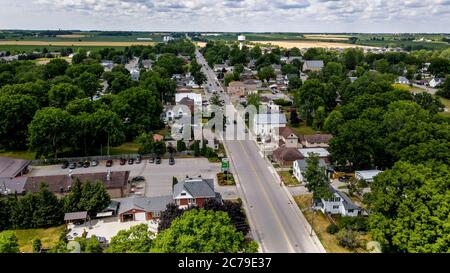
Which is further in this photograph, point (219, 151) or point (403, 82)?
point (403, 82)

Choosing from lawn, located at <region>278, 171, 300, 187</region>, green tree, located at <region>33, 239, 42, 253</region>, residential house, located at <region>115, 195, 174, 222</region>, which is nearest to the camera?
green tree, located at <region>33, 239, 42, 253</region>

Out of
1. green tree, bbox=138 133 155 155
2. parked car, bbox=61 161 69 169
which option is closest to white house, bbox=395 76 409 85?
green tree, bbox=138 133 155 155

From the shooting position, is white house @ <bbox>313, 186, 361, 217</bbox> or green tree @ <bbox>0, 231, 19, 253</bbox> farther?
white house @ <bbox>313, 186, 361, 217</bbox>

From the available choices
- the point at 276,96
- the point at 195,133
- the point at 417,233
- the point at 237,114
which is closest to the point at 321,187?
the point at 417,233

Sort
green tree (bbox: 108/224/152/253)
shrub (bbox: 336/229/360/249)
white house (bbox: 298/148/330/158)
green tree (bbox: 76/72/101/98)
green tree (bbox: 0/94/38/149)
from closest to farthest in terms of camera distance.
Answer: green tree (bbox: 108/224/152/253) < shrub (bbox: 336/229/360/249) < white house (bbox: 298/148/330/158) < green tree (bbox: 0/94/38/149) < green tree (bbox: 76/72/101/98)

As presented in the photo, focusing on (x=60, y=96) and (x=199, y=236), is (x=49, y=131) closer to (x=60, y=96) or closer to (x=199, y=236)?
(x=60, y=96)

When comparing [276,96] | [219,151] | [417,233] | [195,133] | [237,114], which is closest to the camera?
[417,233]

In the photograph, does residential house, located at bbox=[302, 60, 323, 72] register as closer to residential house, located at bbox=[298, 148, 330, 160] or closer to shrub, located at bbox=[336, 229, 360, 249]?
residential house, located at bbox=[298, 148, 330, 160]
